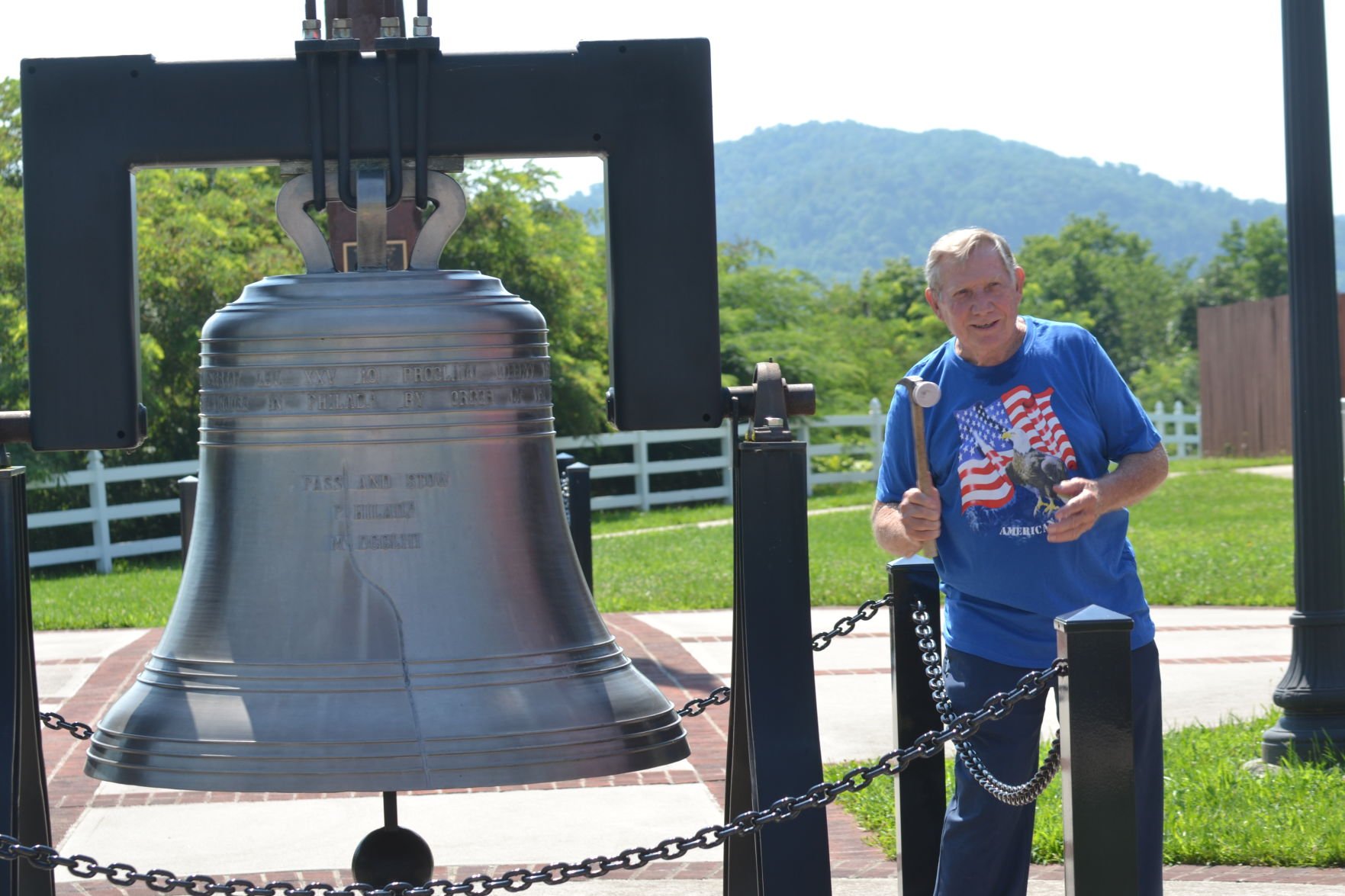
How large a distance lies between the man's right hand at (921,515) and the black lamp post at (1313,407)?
2.90 meters

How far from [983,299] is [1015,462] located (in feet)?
1.15

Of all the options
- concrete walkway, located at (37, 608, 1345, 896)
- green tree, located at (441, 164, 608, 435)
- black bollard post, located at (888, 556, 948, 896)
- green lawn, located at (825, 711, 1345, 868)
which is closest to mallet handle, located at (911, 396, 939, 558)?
black bollard post, located at (888, 556, 948, 896)

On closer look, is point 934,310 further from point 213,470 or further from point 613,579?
point 613,579

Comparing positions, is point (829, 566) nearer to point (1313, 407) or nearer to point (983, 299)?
point (1313, 407)

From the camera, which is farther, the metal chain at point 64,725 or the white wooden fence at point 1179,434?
the white wooden fence at point 1179,434

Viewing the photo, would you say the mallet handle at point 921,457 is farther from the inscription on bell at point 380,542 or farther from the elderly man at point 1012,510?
the inscription on bell at point 380,542

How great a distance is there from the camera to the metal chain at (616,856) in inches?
118

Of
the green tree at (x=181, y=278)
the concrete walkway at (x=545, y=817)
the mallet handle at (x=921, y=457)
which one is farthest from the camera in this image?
the green tree at (x=181, y=278)

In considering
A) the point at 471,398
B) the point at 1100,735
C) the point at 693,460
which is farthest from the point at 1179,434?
the point at 471,398

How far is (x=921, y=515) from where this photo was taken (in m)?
3.66

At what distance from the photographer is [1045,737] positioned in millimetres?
6996

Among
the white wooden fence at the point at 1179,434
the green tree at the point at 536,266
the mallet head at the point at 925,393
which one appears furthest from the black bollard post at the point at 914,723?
the white wooden fence at the point at 1179,434

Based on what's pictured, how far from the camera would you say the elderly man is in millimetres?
3582

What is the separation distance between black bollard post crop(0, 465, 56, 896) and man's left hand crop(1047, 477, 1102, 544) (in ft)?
6.77
